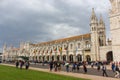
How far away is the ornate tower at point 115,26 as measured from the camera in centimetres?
5669

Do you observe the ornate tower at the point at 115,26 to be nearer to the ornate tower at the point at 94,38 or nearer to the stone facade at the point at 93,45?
the stone facade at the point at 93,45

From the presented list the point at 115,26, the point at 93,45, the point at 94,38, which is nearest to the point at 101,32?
the point at 94,38

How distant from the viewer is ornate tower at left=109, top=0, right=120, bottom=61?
5669 centimetres

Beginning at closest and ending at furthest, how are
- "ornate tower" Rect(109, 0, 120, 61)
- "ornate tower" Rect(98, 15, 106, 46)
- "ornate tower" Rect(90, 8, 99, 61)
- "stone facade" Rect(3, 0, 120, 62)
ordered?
"ornate tower" Rect(109, 0, 120, 61)
"stone facade" Rect(3, 0, 120, 62)
"ornate tower" Rect(90, 8, 99, 61)
"ornate tower" Rect(98, 15, 106, 46)

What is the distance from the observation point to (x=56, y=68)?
3675 centimetres

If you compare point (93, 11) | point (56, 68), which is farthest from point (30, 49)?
point (56, 68)

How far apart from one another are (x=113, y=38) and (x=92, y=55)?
1292 centimetres

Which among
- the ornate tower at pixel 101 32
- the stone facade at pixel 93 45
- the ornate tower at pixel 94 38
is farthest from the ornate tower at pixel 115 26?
the ornate tower at pixel 101 32

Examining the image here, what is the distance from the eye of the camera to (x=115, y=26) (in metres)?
57.6

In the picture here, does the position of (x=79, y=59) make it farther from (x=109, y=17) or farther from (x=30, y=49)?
(x=30, y=49)

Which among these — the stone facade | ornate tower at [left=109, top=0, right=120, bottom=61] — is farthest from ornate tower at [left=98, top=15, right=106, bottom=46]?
ornate tower at [left=109, top=0, right=120, bottom=61]

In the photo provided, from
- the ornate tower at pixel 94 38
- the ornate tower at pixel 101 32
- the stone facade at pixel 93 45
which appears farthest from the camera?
the ornate tower at pixel 101 32

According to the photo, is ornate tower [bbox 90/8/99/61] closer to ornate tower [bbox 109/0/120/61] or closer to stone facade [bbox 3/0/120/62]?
stone facade [bbox 3/0/120/62]

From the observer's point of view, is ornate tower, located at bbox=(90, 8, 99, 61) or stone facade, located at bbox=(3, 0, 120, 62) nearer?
stone facade, located at bbox=(3, 0, 120, 62)
